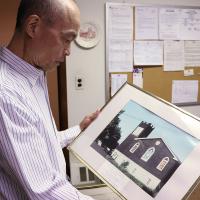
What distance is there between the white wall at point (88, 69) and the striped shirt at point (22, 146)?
1.39 meters

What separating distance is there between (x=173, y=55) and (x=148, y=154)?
171 cm

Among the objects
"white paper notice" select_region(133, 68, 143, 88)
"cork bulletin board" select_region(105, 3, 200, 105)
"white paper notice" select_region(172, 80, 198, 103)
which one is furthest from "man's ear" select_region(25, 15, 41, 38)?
"white paper notice" select_region(172, 80, 198, 103)

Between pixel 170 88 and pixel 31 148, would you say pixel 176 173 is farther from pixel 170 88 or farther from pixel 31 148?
pixel 170 88

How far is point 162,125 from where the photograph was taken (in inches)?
38.1

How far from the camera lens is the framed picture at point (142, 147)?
834 millimetres

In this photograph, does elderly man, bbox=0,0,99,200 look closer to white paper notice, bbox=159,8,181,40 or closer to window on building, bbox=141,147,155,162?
window on building, bbox=141,147,155,162

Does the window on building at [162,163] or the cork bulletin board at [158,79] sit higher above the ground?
the cork bulletin board at [158,79]

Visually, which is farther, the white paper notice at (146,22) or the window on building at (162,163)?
the white paper notice at (146,22)

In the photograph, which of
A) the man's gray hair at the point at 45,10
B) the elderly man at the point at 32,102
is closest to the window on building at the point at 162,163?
the elderly man at the point at 32,102

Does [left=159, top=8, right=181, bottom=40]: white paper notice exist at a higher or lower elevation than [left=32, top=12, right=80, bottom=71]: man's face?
higher

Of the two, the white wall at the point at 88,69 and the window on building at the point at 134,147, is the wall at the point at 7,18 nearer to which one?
the white wall at the point at 88,69

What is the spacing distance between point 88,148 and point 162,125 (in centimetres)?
31

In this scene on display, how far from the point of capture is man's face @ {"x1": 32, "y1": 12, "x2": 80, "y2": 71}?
92 cm

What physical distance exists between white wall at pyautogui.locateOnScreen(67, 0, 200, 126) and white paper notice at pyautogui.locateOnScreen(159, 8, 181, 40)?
0.25 feet
